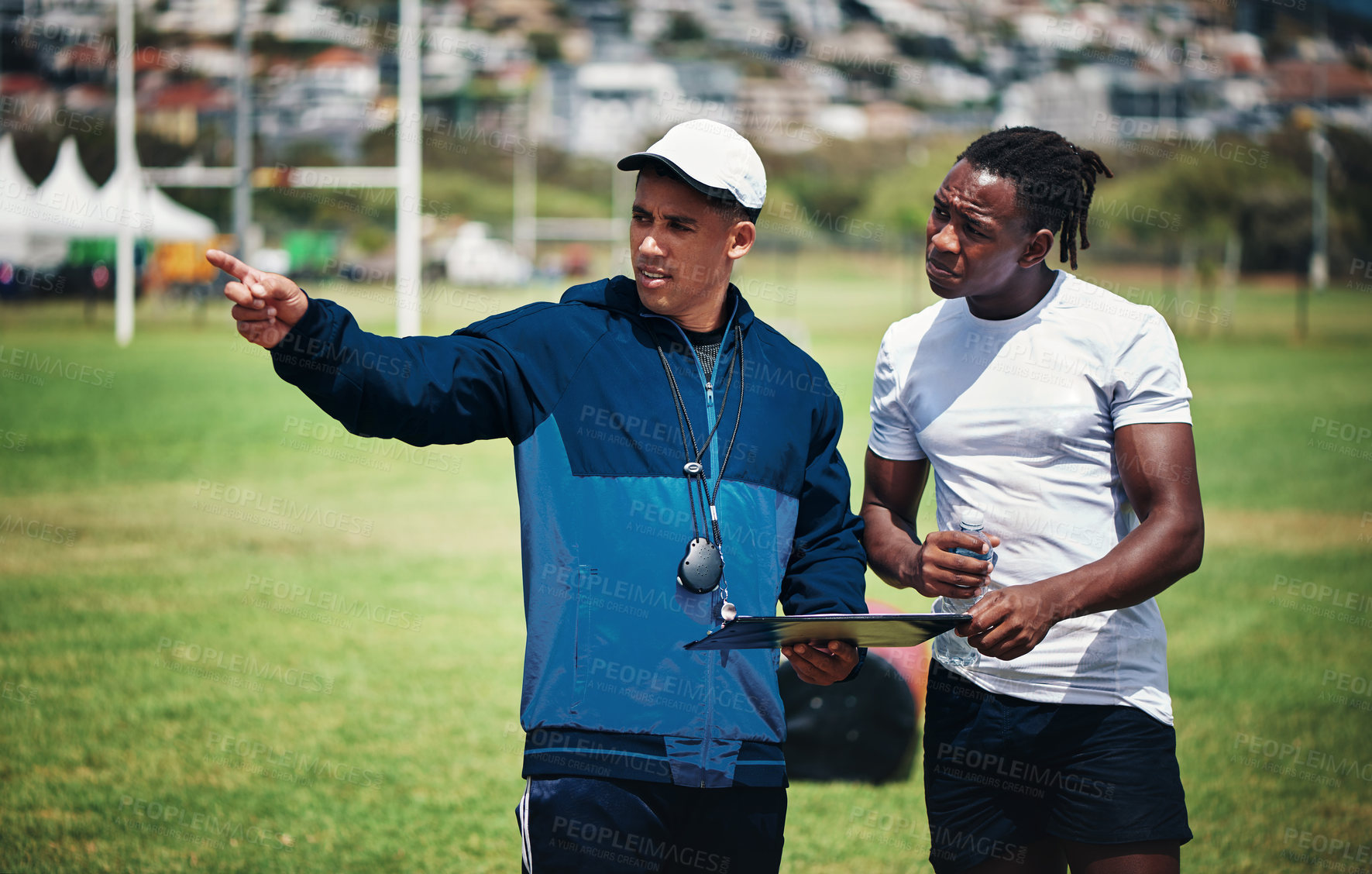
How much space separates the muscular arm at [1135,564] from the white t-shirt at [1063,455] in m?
0.09

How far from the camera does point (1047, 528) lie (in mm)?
2732

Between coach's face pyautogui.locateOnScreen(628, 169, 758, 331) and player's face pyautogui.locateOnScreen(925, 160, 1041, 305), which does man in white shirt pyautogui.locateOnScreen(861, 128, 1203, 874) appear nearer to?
→ player's face pyautogui.locateOnScreen(925, 160, 1041, 305)

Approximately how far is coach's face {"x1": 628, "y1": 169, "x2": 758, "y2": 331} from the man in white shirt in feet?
1.76

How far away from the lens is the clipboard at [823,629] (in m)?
2.21

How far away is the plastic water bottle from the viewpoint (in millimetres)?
2602

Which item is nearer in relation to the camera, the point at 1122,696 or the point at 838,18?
the point at 1122,696

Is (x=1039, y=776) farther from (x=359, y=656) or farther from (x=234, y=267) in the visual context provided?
(x=359, y=656)

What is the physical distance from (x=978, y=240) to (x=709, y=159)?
0.67 meters

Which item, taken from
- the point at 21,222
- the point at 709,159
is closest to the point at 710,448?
the point at 709,159

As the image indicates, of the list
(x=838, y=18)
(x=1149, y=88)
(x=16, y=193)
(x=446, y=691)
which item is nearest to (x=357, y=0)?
(x=838, y=18)

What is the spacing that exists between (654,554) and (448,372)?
0.54 m

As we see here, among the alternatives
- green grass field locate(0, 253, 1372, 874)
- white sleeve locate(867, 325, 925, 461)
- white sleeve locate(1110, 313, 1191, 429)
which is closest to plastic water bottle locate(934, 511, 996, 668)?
white sleeve locate(867, 325, 925, 461)

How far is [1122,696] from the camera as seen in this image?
2.70 metres

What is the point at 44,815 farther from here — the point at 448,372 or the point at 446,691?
the point at 448,372
